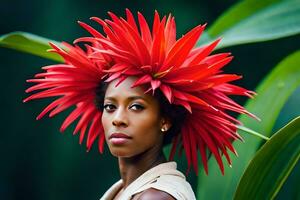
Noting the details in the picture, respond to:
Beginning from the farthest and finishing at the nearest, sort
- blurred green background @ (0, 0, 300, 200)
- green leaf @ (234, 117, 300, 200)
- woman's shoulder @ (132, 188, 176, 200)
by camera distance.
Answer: blurred green background @ (0, 0, 300, 200) → green leaf @ (234, 117, 300, 200) → woman's shoulder @ (132, 188, 176, 200)

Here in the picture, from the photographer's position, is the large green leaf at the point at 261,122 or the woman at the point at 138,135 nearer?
the woman at the point at 138,135

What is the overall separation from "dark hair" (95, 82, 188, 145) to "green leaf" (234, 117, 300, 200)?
105mm

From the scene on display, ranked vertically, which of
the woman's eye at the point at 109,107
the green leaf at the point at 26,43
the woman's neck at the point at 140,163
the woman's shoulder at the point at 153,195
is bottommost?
the woman's shoulder at the point at 153,195

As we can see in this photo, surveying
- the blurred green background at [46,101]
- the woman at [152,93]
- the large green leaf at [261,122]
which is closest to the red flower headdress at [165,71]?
the woman at [152,93]

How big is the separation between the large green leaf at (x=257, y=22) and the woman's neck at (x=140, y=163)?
1.14ft

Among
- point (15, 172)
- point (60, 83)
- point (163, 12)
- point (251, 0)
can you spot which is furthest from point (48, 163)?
point (60, 83)

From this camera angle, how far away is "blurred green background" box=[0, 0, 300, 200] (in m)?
1.73

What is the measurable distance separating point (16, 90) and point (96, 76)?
81 centimetres

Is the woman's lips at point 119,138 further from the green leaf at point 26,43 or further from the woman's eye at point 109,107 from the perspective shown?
the green leaf at point 26,43

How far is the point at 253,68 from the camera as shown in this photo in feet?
5.65

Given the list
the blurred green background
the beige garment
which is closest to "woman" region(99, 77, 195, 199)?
the beige garment

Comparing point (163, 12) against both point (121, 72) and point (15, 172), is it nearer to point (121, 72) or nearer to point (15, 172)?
point (15, 172)

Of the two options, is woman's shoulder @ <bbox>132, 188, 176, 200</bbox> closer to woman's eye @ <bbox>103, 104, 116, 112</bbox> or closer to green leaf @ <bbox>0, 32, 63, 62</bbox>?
woman's eye @ <bbox>103, 104, 116, 112</bbox>

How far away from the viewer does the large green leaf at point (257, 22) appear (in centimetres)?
127
